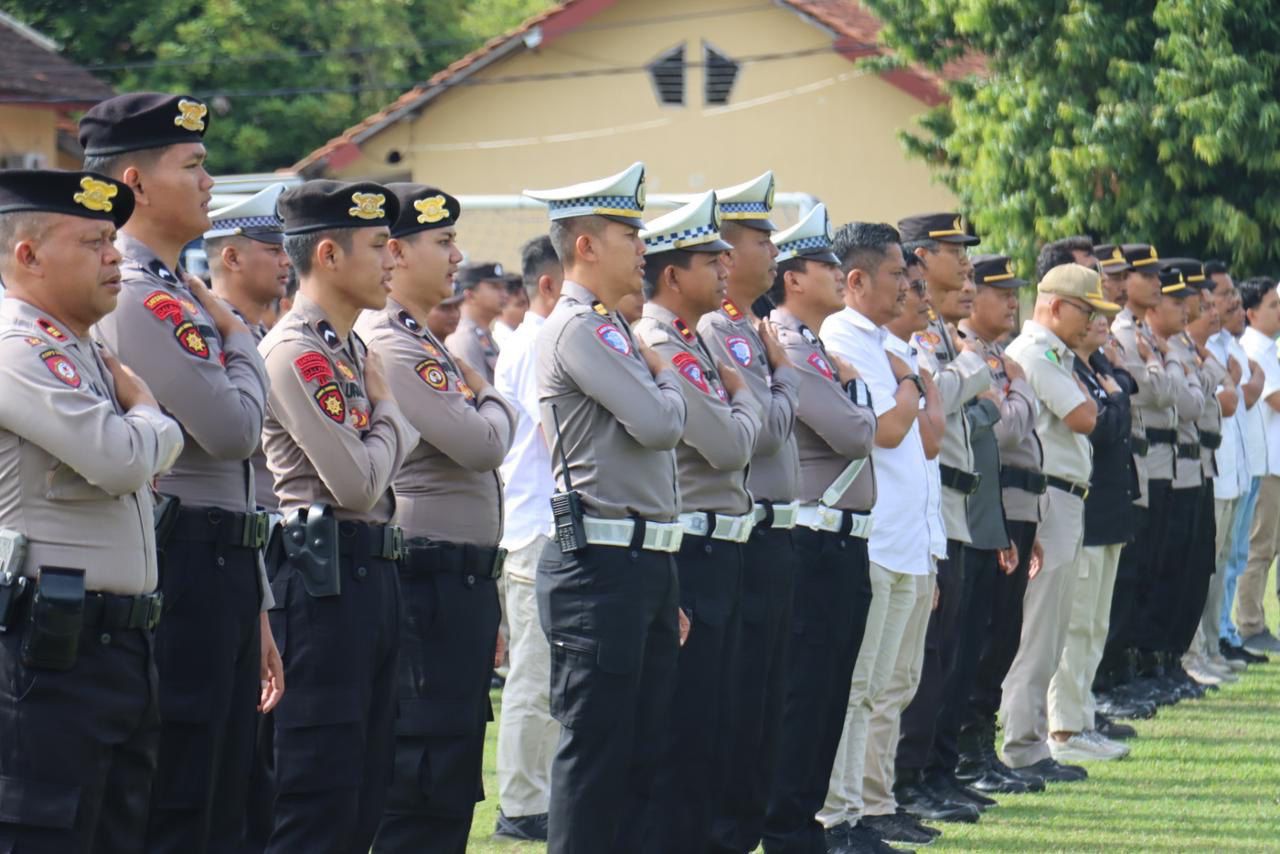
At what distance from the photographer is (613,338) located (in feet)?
19.5

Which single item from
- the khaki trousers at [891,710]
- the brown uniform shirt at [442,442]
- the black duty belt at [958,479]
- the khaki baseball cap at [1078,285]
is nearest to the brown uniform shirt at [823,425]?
the khaki trousers at [891,710]

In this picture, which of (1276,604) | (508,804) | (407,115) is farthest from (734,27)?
(508,804)

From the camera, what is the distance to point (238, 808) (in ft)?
16.5

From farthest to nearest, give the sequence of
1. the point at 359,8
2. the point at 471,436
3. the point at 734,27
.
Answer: the point at 359,8 < the point at 734,27 < the point at 471,436

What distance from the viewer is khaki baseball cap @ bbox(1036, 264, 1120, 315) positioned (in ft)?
31.0

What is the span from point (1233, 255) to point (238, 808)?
1340cm

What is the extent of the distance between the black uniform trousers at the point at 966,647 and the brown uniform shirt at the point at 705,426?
2539 mm

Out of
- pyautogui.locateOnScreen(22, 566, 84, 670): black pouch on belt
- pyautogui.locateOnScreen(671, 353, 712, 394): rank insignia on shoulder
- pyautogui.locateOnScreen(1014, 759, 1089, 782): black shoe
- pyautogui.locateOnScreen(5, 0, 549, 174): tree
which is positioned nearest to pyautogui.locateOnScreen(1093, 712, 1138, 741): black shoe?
pyautogui.locateOnScreen(1014, 759, 1089, 782): black shoe

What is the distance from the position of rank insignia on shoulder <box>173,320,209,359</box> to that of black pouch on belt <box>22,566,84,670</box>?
0.80 meters

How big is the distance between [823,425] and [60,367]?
3343mm

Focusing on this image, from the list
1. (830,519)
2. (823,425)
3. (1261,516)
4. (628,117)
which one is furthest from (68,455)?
(628,117)

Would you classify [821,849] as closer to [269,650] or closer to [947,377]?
[947,377]

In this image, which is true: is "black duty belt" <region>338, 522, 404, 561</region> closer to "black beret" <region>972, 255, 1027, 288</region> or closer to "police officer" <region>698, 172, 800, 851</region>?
"police officer" <region>698, 172, 800, 851</region>

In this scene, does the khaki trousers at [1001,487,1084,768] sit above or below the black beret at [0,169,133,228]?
below
